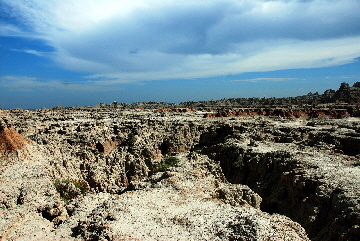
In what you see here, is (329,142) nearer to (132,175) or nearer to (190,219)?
(132,175)

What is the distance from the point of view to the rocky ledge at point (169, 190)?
694 centimetres

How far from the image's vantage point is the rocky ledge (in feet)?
22.8

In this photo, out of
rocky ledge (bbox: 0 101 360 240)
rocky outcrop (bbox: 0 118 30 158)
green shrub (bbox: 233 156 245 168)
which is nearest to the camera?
rocky ledge (bbox: 0 101 360 240)

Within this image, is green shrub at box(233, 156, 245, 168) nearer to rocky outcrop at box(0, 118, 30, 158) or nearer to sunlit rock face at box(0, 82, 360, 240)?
sunlit rock face at box(0, 82, 360, 240)

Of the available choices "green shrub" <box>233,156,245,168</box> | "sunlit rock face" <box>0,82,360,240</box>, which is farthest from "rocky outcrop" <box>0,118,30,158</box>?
"green shrub" <box>233,156,245,168</box>

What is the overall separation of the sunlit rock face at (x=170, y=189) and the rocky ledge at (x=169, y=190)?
4 centimetres

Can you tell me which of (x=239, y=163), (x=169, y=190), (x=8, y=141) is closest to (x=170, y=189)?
(x=169, y=190)

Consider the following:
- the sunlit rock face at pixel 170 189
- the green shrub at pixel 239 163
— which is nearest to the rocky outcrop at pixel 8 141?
the sunlit rock face at pixel 170 189

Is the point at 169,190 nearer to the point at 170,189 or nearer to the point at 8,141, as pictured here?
the point at 170,189

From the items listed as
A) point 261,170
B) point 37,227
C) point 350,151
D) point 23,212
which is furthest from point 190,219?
point 350,151

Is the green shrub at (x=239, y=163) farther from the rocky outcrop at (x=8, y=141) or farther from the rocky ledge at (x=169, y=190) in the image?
the rocky outcrop at (x=8, y=141)

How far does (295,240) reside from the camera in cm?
629

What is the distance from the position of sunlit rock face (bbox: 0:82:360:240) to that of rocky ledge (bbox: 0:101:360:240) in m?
0.04

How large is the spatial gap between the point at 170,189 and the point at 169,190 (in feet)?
0.35
